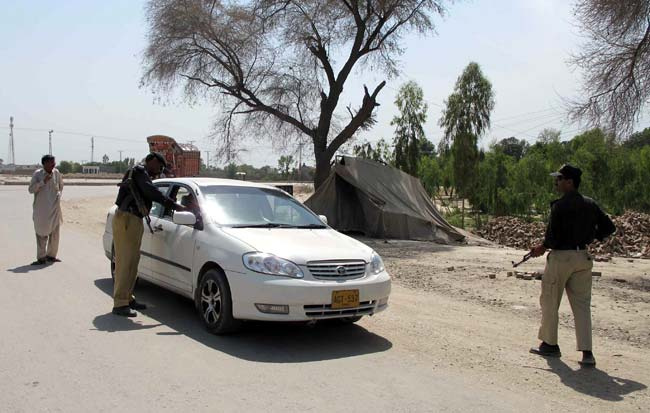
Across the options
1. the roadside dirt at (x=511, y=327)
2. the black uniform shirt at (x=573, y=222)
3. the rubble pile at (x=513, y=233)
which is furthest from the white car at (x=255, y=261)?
the rubble pile at (x=513, y=233)

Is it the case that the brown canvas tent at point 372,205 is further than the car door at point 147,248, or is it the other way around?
the brown canvas tent at point 372,205

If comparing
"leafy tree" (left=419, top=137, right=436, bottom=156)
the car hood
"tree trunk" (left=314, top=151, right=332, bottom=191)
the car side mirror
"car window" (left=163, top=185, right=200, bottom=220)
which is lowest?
the car hood

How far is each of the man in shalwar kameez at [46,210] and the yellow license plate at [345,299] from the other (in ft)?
21.2

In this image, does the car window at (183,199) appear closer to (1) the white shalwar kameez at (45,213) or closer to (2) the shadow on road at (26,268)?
(2) the shadow on road at (26,268)

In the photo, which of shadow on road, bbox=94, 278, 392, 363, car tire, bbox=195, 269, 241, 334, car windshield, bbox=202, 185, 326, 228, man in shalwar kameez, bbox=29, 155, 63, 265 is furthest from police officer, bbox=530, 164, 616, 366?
man in shalwar kameez, bbox=29, 155, 63, 265

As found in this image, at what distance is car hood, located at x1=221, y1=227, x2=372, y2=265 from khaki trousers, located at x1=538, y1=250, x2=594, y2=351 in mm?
1743

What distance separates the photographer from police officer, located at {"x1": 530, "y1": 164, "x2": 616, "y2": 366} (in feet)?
18.3

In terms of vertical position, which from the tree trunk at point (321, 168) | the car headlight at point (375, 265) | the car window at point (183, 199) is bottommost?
the car headlight at point (375, 265)

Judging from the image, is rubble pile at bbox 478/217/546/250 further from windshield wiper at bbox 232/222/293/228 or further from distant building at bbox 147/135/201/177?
distant building at bbox 147/135/201/177

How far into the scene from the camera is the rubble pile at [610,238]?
16339 mm

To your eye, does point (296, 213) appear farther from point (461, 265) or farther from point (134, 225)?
point (461, 265)

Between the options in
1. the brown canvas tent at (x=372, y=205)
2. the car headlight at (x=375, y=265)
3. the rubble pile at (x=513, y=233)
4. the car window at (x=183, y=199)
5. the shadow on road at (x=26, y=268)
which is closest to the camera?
the car headlight at (x=375, y=265)

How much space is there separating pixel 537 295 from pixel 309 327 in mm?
3811

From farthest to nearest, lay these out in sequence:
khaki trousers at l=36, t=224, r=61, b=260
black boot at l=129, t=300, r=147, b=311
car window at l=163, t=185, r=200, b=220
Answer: khaki trousers at l=36, t=224, r=61, b=260 → black boot at l=129, t=300, r=147, b=311 → car window at l=163, t=185, r=200, b=220
